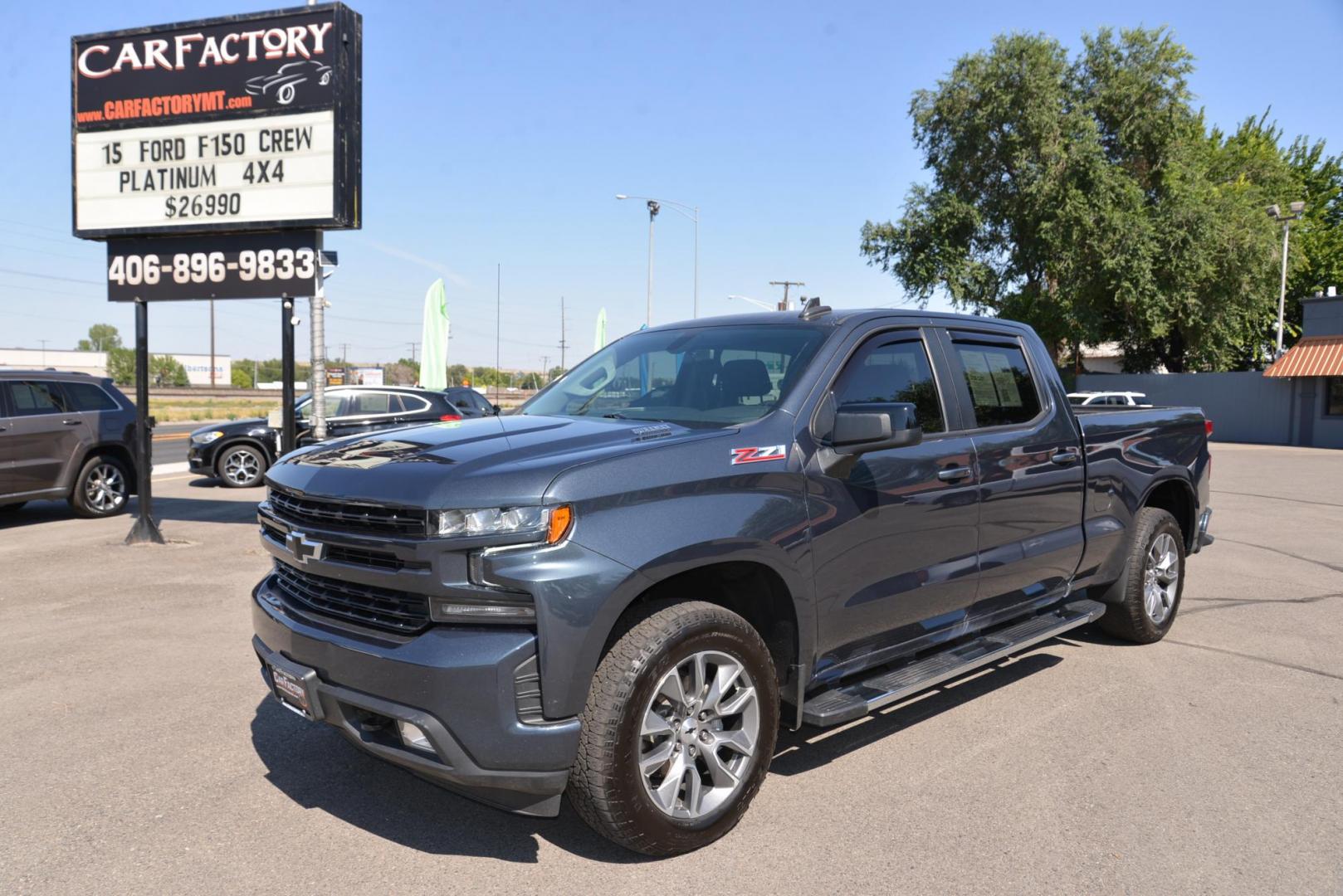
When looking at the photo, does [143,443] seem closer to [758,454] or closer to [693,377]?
[693,377]

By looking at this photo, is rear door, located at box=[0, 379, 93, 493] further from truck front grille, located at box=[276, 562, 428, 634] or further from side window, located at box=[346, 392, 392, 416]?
truck front grille, located at box=[276, 562, 428, 634]

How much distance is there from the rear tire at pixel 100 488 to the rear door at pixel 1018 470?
10.5 metres

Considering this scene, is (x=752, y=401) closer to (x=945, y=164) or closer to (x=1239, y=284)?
(x=945, y=164)

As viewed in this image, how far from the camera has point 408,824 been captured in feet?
11.9

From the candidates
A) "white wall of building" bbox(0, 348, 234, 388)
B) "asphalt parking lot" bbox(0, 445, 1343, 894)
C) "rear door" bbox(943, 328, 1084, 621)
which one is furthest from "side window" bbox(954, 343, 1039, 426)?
"white wall of building" bbox(0, 348, 234, 388)

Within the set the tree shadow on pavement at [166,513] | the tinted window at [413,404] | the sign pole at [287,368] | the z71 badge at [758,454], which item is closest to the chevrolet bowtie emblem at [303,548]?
the z71 badge at [758,454]

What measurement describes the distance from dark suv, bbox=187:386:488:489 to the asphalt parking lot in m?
7.96

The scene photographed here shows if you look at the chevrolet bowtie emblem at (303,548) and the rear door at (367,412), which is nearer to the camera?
the chevrolet bowtie emblem at (303,548)

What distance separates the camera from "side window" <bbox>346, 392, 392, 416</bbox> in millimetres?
14375

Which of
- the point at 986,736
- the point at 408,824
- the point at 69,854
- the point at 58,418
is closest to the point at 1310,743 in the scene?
the point at 986,736

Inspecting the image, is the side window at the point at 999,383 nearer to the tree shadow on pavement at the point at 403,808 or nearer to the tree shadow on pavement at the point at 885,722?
the tree shadow on pavement at the point at 885,722

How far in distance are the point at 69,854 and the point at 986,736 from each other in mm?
3771

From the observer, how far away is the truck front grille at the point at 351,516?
3111 mm

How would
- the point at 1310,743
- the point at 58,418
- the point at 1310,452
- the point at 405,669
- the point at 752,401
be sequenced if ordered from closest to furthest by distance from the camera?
the point at 405,669 < the point at 752,401 < the point at 1310,743 < the point at 58,418 < the point at 1310,452
